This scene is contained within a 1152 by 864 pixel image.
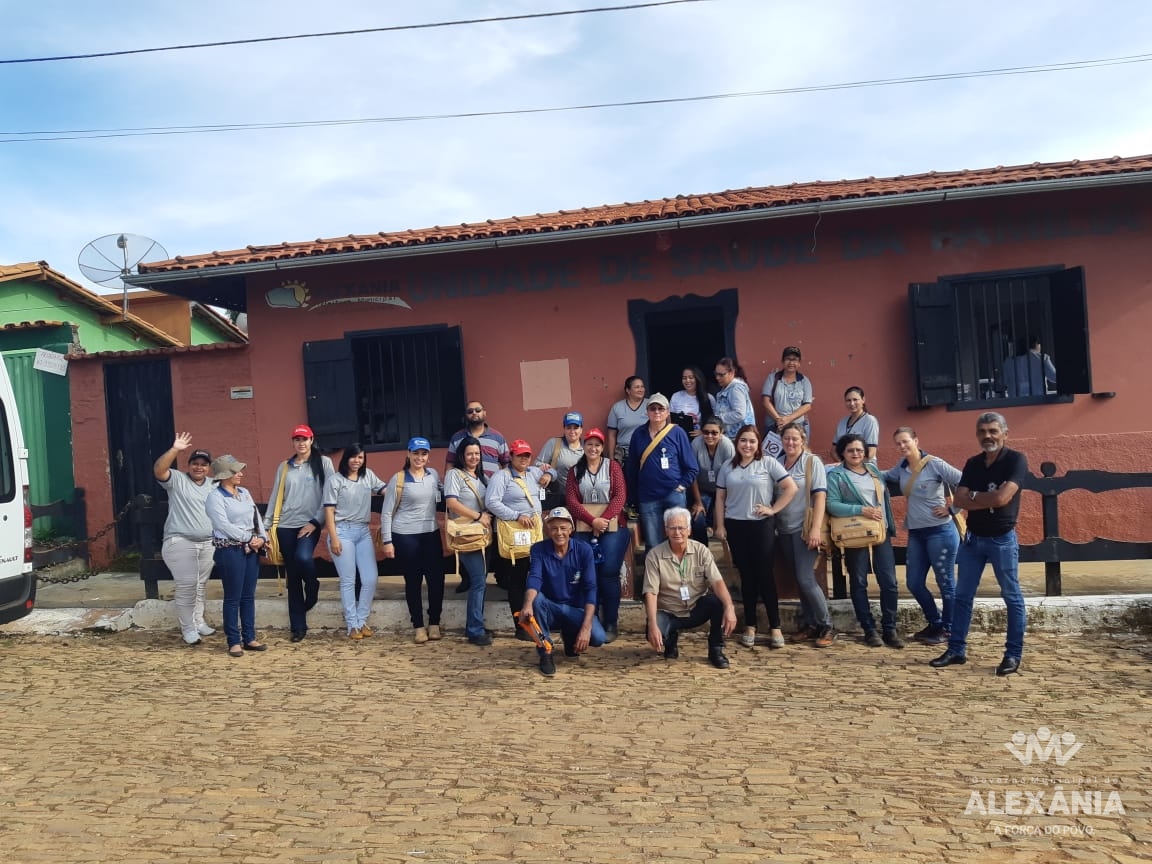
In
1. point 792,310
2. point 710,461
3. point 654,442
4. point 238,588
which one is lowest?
point 238,588

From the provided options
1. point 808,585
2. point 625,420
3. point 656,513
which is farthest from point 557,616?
point 625,420

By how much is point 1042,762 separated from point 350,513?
4.88 m

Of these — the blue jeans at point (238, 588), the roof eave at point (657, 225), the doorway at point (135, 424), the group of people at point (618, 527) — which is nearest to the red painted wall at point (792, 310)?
the roof eave at point (657, 225)

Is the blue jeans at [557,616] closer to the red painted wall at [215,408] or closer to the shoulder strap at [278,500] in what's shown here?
the shoulder strap at [278,500]

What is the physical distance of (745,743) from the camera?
15.2ft

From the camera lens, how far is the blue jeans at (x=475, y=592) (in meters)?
6.79

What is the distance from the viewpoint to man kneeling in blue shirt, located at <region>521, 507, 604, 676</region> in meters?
6.09

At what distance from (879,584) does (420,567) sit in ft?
11.0

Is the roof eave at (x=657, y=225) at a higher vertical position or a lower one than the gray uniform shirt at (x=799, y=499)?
higher

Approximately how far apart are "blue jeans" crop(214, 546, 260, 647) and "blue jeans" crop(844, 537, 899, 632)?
4390 mm

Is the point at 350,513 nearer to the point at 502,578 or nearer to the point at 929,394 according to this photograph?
the point at 502,578

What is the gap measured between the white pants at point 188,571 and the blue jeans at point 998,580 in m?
5.45

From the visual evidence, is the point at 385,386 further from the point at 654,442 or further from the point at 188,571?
the point at 654,442

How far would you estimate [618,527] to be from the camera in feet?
21.7
